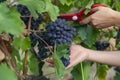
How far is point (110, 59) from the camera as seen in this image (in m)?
1.53

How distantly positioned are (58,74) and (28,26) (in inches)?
9.2

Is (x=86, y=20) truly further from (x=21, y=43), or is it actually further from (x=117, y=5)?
(x=117, y=5)

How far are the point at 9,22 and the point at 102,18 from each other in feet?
1.97

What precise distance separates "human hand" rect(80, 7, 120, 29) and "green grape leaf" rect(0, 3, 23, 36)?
1.58 ft

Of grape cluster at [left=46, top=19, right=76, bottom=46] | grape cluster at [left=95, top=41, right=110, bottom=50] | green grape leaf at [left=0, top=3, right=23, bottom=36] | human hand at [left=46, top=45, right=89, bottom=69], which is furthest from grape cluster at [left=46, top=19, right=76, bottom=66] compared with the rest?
grape cluster at [left=95, top=41, right=110, bottom=50]

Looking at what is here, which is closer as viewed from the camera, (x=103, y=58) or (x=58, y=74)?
(x=58, y=74)

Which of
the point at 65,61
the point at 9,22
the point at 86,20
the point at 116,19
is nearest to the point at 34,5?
the point at 9,22

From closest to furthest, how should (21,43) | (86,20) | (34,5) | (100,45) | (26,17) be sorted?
(34,5)
(21,43)
(26,17)
(86,20)
(100,45)

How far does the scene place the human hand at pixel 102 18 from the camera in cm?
138

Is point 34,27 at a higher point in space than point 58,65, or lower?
higher

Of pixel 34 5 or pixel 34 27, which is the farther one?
pixel 34 27

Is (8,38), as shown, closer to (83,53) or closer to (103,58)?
(83,53)

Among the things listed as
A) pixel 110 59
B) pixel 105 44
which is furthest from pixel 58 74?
pixel 105 44

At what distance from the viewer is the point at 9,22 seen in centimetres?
90
